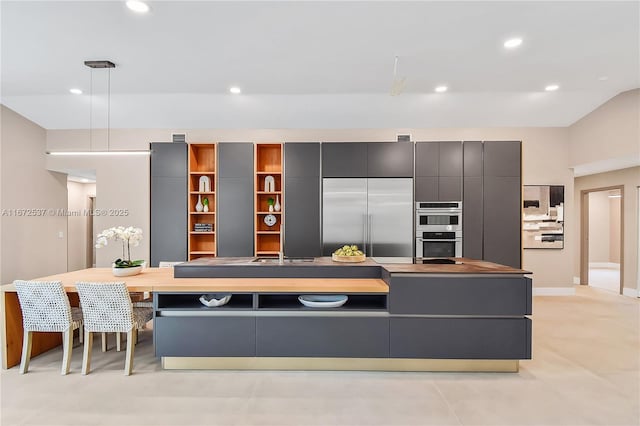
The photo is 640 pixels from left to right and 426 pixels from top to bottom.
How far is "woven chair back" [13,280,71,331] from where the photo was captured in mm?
2840

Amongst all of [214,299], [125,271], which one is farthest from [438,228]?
[125,271]

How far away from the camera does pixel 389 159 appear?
5355 mm

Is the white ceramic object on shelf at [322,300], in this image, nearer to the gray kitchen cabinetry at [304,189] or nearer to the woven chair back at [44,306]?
the woven chair back at [44,306]

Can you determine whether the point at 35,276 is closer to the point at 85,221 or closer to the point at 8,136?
the point at 85,221

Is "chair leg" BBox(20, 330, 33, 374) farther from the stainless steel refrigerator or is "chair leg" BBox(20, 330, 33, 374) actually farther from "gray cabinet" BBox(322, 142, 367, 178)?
"gray cabinet" BBox(322, 142, 367, 178)

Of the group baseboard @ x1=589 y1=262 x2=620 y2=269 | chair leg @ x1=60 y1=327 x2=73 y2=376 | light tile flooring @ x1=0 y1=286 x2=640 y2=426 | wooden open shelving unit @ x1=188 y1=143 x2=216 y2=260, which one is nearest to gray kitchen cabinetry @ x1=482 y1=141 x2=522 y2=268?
light tile flooring @ x1=0 y1=286 x2=640 y2=426

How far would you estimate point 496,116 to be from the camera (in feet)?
17.6

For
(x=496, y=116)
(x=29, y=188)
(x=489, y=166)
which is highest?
(x=496, y=116)

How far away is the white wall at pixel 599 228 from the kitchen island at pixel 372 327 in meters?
9.24

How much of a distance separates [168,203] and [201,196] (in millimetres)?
542

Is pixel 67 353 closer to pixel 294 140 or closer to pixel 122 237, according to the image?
pixel 122 237

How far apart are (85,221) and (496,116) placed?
28.2 feet

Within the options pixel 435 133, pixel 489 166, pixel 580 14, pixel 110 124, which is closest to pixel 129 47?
pixel 110 124

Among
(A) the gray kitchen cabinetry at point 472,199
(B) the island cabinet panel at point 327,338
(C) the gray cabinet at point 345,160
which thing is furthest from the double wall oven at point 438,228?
(B) the island cabinet panel at point 327,338
